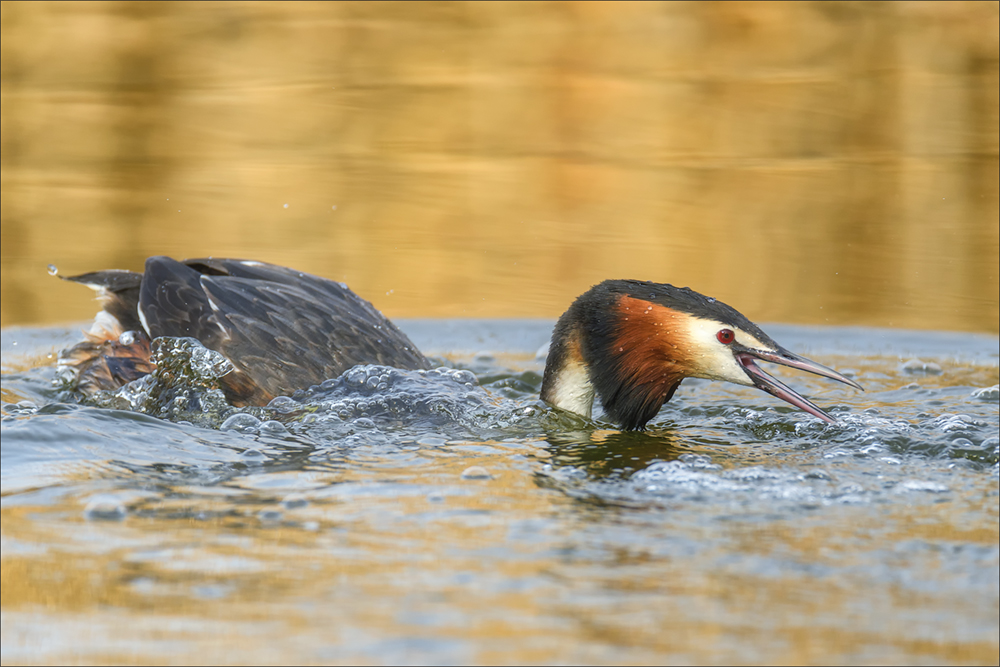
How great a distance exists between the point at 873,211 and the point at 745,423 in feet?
15.9

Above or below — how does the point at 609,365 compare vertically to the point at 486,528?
above

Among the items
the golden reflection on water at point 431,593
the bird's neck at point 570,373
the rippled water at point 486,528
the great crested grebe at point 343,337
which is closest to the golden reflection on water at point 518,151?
the great crested grebe at point 343,337

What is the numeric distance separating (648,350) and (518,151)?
586 centimetres

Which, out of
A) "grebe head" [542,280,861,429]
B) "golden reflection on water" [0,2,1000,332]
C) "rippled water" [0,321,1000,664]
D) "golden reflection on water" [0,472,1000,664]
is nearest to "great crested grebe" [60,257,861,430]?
"grebe head" [542,280,861,429]

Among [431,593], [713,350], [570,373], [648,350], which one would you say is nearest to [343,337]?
[570,373]

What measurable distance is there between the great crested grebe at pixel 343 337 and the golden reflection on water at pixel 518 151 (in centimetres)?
170

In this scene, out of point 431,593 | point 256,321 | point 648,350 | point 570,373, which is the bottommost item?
point 431,593

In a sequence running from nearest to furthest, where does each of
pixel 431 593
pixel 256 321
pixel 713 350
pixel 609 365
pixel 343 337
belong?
pixel 431 593
pixel 713 350
pixel 609 365
pixel 256 321
pixel 343 337

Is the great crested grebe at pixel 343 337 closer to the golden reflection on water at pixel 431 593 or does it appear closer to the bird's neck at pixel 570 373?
the bird's neck at pixel 570 373

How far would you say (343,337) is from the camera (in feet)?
18.6

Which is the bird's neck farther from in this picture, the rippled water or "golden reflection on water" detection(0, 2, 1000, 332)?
"golden reflection on water" detection(0, 2, 1000, 332)

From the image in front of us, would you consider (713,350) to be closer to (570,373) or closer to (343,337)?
(570,373)

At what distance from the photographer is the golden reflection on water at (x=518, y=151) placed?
8.48 m

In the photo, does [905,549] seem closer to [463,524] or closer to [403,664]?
[463,524]
